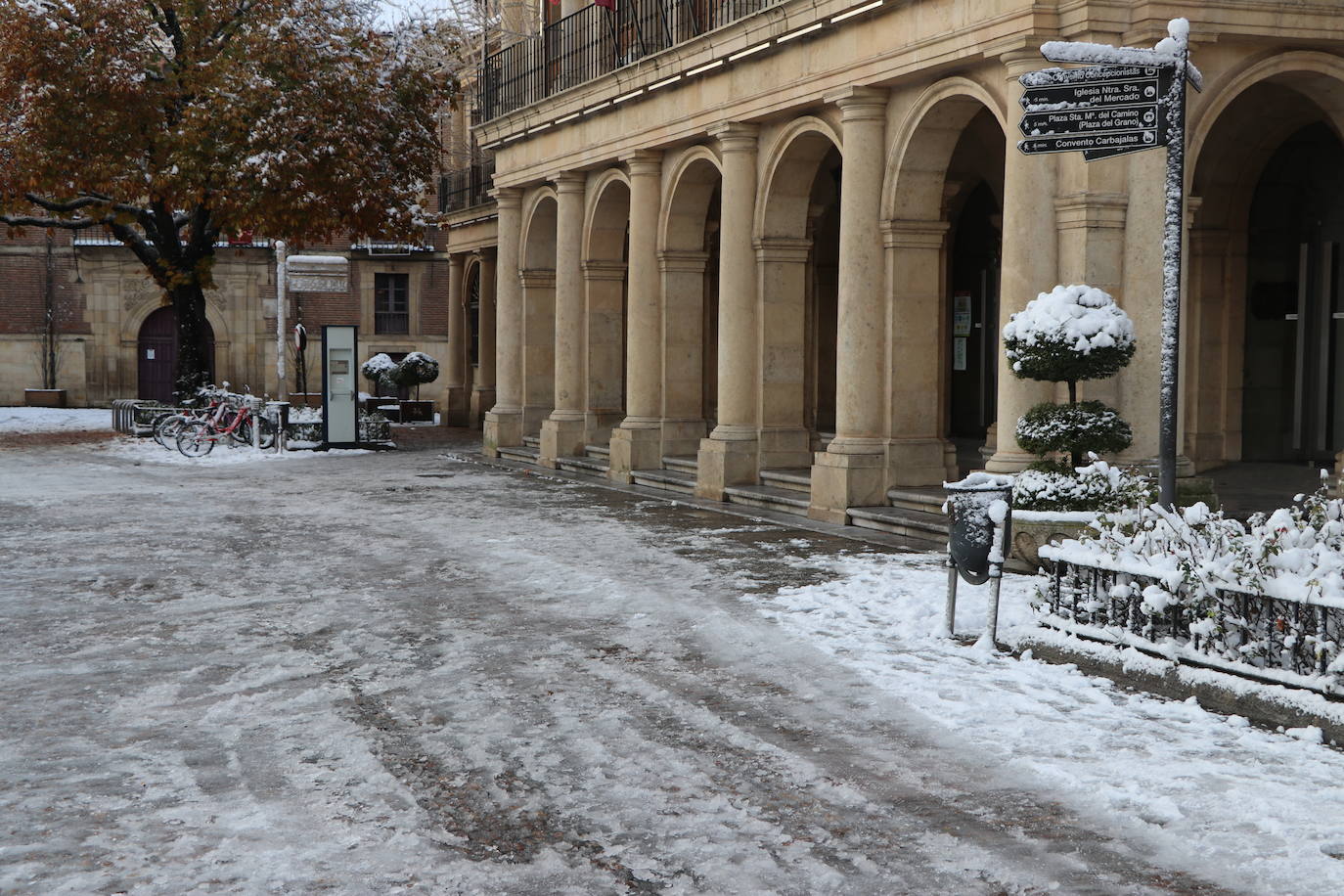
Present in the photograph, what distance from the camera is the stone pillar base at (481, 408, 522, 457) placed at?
25.6 metres

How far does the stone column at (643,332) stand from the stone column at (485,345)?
→ 12905mm

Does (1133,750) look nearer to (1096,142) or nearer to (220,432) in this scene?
(1096,142)

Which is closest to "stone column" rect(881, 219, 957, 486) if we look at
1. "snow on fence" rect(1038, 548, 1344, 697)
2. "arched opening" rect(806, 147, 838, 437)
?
"arched opening" rect(806, 147, 838, 437)

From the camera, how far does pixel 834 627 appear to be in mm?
9234

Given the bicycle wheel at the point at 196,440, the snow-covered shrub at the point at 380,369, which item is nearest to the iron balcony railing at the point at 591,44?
the bicycle wheel at the point at 196,440

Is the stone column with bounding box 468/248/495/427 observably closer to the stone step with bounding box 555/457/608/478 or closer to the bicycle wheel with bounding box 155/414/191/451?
the bicycle wheel with bounding box 155/414/191/451

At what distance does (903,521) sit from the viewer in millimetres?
13906

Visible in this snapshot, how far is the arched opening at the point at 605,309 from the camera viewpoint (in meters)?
22.4

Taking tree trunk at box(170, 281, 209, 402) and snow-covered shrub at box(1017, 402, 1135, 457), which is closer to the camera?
snow-covered shrub at box(1017, 402, 1135, 457)

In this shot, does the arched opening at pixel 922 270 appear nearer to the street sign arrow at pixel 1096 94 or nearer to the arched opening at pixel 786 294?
the arched opening at pixel 786 294

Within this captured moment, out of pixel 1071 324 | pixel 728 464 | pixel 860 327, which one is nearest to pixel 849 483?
pixel 860 327

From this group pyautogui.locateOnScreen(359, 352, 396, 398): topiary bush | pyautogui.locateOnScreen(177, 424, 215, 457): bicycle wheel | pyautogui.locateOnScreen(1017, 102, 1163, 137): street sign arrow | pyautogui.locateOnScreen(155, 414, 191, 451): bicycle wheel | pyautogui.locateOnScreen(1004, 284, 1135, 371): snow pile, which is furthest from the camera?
pyautogui.locateOnScreen(359, 352, 396, 398): topiary bush

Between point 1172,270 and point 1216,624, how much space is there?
91.6 inches

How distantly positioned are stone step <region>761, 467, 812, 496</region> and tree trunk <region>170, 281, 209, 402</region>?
16191 mm
